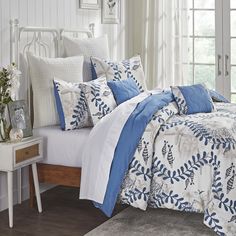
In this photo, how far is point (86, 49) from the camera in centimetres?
500

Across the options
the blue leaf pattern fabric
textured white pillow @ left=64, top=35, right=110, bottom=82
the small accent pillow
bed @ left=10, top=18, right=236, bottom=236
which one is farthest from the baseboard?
the small accent pillow

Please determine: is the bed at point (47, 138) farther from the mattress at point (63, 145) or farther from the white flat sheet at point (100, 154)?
the white flat sheet at point (100, 154)

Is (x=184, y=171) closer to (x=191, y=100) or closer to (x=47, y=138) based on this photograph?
(x=191, y=100)

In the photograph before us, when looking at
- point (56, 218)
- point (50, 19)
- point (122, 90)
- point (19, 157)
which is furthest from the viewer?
point (50, 19)

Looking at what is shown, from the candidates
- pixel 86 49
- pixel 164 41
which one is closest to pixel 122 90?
pixel 86 49

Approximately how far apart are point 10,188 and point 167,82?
3.03 metres

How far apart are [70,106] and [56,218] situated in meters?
0.85

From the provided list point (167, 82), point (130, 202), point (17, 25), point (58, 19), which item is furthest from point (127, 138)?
point (167, 82)

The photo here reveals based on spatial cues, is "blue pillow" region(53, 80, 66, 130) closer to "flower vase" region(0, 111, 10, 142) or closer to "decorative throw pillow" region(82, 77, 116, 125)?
"decorative throw pillow" region(82, 77, 116, 125)

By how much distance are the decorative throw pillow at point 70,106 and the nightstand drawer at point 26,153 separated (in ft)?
1.03

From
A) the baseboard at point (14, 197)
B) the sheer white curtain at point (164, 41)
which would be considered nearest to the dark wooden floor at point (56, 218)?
the baseboard at point (14, 197)

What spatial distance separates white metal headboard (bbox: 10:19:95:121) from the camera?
4293mm

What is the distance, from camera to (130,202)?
3.74 meters

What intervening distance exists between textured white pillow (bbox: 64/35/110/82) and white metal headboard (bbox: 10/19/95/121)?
9 centimetres
